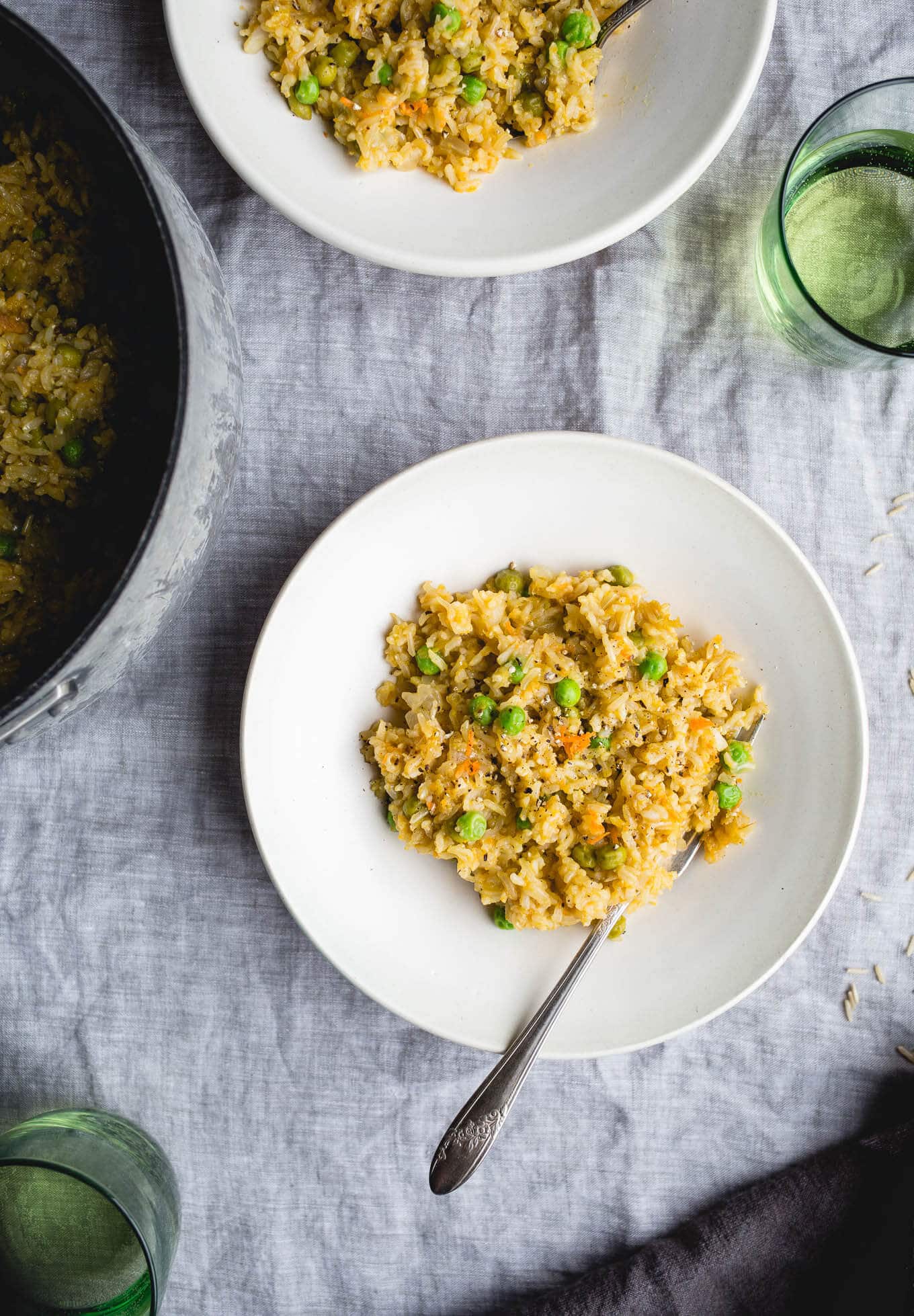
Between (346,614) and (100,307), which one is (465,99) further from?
(346,614)

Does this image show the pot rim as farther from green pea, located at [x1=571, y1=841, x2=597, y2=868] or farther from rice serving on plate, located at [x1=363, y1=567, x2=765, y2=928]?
green pea, located at [x1=571, y1=841, x2=597, y2=868]

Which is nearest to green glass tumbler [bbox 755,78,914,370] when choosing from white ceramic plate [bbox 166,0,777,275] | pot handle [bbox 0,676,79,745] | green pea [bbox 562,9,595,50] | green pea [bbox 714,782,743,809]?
white ceramic plate [bbox 166,0,777,275]

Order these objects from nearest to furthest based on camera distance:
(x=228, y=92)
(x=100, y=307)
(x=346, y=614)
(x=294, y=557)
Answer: (x=100, y=307)
(x=228, y=92)
(x=346, y=614)
(x=294, y=557)

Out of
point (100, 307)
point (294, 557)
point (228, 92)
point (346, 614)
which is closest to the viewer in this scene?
point (100, 307)

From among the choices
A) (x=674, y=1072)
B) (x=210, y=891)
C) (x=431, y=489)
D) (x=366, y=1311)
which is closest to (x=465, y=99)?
(x=431, y=489)

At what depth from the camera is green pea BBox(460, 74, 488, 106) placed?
1.63m

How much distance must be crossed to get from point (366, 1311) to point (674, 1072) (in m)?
0.74

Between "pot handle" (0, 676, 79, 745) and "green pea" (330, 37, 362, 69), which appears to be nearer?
"pot handle" (0, 676, 79, 745)

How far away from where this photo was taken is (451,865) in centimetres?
177

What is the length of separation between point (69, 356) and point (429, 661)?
28.3 inches

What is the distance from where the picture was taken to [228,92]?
1.61 m

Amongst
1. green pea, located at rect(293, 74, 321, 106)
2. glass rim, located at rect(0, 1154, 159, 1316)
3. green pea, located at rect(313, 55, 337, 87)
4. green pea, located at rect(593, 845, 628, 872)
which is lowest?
glass rim, located at rect(0, 1154, 159, 1316)

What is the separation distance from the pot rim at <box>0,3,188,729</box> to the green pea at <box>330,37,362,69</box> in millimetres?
612

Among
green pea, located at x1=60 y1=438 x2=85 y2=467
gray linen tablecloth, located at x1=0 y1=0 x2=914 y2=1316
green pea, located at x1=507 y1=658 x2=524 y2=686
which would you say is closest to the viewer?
green pea, located at x1=60 y1=438 x2=85 y2=467
